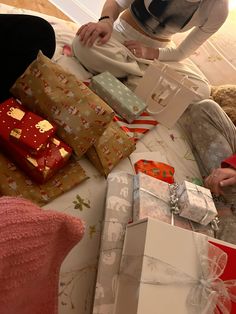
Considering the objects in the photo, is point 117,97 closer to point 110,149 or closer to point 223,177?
point 110,149

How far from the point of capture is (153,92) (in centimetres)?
139

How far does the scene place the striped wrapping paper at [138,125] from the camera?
127cm

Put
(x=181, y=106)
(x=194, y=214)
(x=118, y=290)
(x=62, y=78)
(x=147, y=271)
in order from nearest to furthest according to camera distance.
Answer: (x=147, y=271)
(x=118, y=290)
(x=194, y=214)
(x=62, y=78)
(x=181, y=106)

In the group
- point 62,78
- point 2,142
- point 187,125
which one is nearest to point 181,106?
point 187,125

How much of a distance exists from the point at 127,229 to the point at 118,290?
152 millimetres

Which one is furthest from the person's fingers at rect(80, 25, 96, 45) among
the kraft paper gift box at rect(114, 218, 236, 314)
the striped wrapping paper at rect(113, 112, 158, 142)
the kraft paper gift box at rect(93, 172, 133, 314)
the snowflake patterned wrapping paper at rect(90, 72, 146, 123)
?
the kraft paper gift box at rect(114, 218, 236, 314)

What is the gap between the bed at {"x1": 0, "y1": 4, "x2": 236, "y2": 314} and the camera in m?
0.86

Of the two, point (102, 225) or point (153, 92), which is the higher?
point (153, 92)

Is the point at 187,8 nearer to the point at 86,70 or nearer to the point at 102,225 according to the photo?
the point at 86,70

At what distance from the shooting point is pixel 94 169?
1.10 m

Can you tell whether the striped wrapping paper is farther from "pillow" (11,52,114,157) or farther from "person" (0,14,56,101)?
"person" (0,14,56,101)

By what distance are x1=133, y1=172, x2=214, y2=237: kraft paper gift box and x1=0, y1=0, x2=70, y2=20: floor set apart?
4.82 feet

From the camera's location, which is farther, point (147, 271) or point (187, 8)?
point (187, 8)

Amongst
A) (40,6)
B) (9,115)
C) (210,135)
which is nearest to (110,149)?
(9,115)
